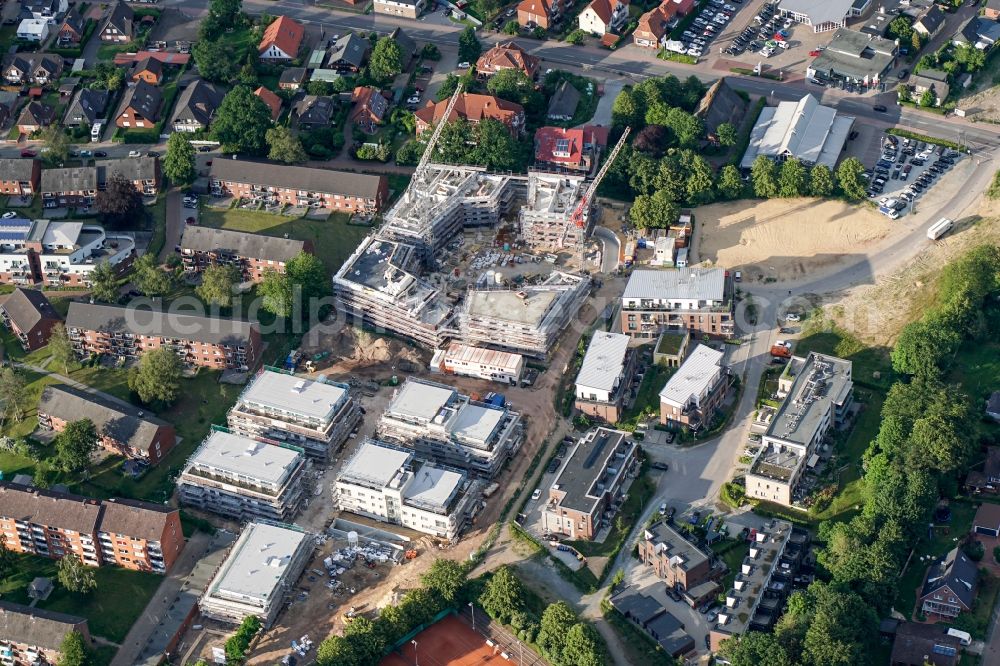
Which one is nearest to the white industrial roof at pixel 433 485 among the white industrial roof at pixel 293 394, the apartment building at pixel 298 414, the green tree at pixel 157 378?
the apartment building at pixel 298 414

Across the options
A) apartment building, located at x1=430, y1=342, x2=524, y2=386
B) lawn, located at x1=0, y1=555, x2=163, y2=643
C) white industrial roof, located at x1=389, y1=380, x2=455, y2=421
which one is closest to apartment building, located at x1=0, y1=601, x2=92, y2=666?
lawn, located at x1=0, y1=555, x2=163, y2=643

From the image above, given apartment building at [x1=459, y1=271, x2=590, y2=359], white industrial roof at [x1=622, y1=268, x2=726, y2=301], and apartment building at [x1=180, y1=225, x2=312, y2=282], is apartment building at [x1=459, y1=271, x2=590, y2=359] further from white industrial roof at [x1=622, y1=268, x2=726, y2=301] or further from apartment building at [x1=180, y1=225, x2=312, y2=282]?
apartment building at [x1=180, y1=225, x2=312, y2=282]

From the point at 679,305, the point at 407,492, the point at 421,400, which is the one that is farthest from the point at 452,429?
the point at 679,305

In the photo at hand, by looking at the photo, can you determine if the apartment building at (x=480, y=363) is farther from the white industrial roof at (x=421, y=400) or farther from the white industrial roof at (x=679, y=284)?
the white industrial roof at (x=679, y=284)

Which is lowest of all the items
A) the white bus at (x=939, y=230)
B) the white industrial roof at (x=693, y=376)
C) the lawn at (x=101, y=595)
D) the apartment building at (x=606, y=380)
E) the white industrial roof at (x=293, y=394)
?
the lawn at (x=101, y=595)

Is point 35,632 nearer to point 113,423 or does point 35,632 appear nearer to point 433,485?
point 113,423
